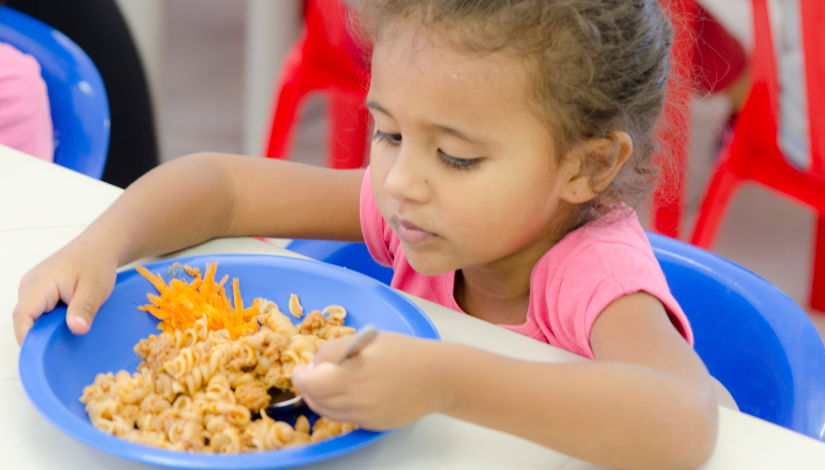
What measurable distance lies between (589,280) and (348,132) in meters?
1.34

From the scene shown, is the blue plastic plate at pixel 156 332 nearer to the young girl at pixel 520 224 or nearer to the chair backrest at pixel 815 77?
the young girl at pixel 520 224

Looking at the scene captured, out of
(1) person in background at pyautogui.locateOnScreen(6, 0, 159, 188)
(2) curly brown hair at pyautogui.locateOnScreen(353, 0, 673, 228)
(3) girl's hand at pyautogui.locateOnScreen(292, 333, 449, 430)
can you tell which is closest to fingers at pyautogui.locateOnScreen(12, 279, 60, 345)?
(3) girl's hand at pyautogui.locateOnScreen(292, 333, 449, 430)

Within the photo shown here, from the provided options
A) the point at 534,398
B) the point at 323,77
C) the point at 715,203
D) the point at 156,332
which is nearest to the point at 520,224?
the point at 534,398

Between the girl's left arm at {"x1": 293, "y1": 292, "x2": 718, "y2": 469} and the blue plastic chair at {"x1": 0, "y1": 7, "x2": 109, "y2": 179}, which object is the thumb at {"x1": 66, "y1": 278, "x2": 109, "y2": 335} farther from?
the blue plastic chair at {"x1": 0, "y1": 7, "x2": 109, "y2": 179}

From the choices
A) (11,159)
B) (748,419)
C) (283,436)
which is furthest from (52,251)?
(748,419)

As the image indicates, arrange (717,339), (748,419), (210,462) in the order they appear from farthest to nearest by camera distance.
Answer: (717,339) < (748,419) < (210,462)

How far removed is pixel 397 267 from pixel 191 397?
41 cm

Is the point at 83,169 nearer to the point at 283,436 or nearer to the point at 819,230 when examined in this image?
the point at 283,436

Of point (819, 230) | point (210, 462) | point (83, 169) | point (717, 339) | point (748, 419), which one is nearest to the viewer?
point (210, 462)

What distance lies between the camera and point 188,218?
804 mm

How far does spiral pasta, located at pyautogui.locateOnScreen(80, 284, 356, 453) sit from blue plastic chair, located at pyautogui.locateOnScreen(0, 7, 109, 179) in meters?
0.60

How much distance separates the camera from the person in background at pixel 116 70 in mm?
1626

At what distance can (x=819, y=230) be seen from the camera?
1800 millimetres

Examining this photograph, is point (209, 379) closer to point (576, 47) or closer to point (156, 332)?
point (156, 332)
